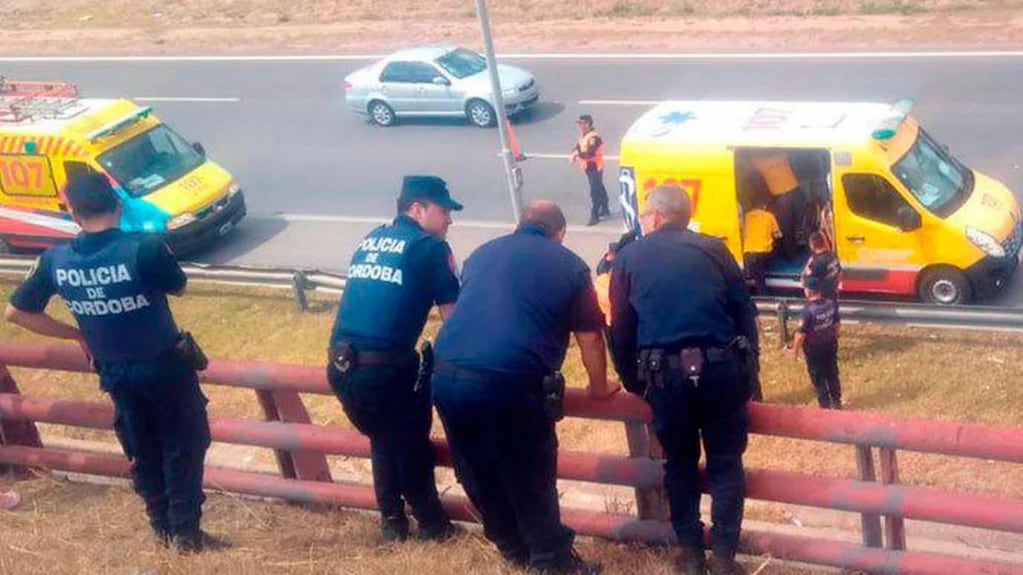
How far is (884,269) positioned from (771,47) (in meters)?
12.9

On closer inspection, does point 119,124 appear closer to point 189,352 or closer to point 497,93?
point 497,93

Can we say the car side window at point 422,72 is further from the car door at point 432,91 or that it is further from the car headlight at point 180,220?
the car headlight at point 180,220

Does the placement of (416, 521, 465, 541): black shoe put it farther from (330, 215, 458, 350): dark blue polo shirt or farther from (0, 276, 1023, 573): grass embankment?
(330, 215, 458, 350): dark blue polo shirt

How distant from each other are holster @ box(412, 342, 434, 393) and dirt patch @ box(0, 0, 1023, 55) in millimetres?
20727

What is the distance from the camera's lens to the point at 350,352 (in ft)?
19.0

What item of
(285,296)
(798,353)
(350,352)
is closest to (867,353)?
(798,353)

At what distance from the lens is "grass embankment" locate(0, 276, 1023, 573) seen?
6.20m

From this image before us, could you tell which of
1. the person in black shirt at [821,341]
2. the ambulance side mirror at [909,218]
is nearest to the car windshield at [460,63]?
the ambulance side mirror at [909,218]

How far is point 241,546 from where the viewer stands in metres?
6.52

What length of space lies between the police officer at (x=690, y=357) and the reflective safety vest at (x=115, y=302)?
202 centimetres

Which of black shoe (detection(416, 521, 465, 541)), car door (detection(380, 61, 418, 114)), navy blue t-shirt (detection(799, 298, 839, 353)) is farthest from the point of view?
car door (detection(380, 61, 418, 114))

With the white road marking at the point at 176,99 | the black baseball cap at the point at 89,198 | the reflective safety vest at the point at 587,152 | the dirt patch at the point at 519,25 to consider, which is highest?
the black baseball cap at the point at 89,198

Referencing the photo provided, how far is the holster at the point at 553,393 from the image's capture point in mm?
5336

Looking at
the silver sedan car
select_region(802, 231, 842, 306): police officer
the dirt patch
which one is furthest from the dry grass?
the dirt patch
